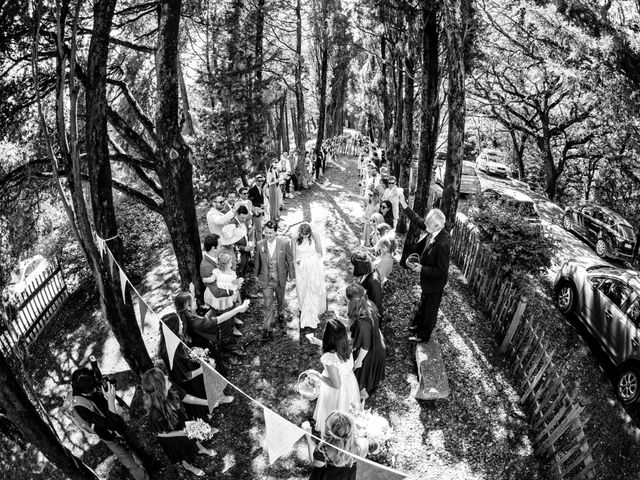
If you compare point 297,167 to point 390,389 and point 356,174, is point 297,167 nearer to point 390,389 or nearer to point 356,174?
point 356,174

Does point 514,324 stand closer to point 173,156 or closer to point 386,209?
point 386,209

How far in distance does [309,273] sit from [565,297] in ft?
20.4

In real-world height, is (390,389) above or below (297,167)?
below

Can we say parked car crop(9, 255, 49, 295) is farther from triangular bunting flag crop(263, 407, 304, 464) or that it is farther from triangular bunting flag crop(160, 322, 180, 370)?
triangular bunting flag crop(263, 407, 304, 464)

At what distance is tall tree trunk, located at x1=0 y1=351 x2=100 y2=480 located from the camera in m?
3.62

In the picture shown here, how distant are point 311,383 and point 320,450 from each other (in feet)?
6.06

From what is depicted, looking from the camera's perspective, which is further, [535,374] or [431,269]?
[431,269]

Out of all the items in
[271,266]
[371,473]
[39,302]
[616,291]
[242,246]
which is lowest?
[39,302]

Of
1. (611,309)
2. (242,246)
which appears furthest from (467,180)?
(242,246)

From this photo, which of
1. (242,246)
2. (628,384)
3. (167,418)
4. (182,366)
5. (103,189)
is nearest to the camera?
(167,418)

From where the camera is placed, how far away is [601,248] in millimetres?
14469

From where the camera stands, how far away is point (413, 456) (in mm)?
5117

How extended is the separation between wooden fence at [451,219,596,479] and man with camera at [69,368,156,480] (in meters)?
4.98

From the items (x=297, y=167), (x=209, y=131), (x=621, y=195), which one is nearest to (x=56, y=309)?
(x=209, y=131)
